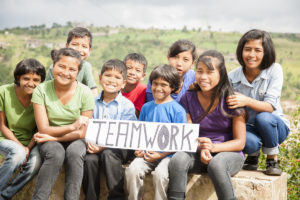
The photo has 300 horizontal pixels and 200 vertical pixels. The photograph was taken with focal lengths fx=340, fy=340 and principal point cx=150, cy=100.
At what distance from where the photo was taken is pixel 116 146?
350 centimetres

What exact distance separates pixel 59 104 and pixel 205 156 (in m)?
1.65

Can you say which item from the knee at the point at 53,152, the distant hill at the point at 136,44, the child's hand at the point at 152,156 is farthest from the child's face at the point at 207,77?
the distant hill at the point at 136,44

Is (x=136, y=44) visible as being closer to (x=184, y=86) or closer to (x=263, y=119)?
(x=184, y=86)

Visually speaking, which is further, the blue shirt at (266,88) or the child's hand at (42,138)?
the blue shirt at (266,88)

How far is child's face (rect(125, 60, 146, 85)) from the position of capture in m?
4.42

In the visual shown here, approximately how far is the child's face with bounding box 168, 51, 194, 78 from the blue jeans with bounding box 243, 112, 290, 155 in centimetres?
121

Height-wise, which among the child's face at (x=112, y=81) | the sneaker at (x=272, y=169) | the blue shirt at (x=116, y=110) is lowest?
the sneaker at (x=272, y=169)

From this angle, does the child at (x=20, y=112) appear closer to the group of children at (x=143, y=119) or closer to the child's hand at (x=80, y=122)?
the group of children at (x=143, y=119)

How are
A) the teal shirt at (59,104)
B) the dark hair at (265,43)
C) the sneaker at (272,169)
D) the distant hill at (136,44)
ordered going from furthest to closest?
the distant hill at (136,44)
the dark hair at (265,43)
the teal shirt at (59,104)
the sneaker at (272,169)

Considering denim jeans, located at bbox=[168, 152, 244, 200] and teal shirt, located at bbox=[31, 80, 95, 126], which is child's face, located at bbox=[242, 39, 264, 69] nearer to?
denim jeans, located at bbox=[168, 152, 244, 200]

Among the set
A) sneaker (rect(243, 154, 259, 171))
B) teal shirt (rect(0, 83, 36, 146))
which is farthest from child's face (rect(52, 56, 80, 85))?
sneaker (rect(243, 154, 259, 171))

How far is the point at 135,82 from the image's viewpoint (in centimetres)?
446

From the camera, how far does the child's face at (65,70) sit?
12.1ft

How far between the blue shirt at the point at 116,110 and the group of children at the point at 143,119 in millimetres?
11
